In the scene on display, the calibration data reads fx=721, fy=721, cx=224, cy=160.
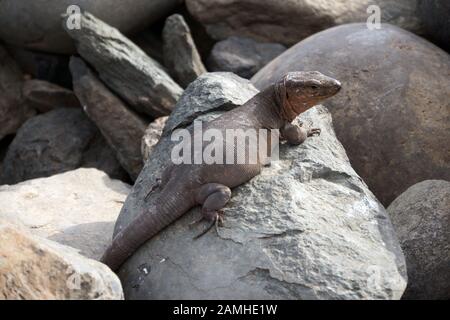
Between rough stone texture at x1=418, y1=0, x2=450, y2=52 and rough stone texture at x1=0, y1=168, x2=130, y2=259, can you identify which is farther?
rough stone texture at x1=418, y1=0, x2=450, y2=52

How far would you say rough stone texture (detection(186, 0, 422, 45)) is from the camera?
9410mm

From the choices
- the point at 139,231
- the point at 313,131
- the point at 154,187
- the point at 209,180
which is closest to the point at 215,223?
the point at 209,180

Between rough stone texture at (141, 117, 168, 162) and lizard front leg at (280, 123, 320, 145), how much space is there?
197cm

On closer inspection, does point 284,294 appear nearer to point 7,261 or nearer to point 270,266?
point 270,266

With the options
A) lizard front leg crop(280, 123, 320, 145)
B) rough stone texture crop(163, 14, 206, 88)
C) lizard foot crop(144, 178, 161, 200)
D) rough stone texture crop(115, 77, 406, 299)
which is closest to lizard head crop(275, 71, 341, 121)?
lizard front leg crop(280, 123, 320, 145)

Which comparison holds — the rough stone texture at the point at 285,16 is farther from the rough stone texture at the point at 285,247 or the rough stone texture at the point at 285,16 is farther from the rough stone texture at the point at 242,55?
the rough stone texture at the point at 285,247

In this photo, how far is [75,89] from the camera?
886 cm

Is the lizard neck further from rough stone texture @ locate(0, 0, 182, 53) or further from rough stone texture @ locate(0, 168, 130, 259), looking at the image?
rough stone texture @ locate(0, 0, 182, 53)

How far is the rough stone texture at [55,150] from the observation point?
907 cm

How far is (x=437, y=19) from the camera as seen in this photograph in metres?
8.45

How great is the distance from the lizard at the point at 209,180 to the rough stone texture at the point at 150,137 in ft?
5.96

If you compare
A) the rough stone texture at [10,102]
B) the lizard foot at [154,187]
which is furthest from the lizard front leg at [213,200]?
the rough stone texture at [10,102]

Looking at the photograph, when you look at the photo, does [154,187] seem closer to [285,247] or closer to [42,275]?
[285,247]

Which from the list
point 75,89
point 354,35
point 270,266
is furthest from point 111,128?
point 270,266
